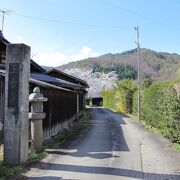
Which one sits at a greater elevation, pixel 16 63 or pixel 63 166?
pixel 16 63

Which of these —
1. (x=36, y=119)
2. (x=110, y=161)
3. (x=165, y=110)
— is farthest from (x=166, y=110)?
(x=36, y=119)

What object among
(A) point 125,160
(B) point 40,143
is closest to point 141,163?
(A) point 125,160

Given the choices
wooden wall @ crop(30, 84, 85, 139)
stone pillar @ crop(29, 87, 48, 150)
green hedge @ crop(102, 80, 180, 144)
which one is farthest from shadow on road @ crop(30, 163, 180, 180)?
green hedge @ crop(102, 80, 180, 144)

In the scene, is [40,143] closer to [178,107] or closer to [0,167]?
[0,167]

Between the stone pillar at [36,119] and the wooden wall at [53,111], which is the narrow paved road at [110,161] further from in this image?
the wooden wall at [53,111]

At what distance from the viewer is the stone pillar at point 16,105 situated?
32.3 feet

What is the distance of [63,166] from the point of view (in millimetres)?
9805

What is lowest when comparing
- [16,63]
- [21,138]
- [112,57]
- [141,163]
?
[141,163]

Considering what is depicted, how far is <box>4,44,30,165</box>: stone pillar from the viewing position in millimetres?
9836

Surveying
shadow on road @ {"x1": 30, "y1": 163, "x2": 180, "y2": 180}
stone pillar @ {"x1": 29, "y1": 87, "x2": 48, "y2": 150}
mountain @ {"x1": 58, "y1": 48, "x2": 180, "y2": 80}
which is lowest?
shadow on road @ {"x1": 30, "y1": 163, "x2": 180, "y2": 180}

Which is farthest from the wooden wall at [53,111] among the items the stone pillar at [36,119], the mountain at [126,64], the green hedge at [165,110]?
the mountain at [126,64]

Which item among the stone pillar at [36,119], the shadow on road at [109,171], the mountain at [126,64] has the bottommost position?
the shadow on road at [109,171]

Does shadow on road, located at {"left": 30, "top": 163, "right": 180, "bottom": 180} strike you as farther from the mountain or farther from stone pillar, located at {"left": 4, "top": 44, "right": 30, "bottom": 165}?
the mountain

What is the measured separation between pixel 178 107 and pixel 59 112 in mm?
6434
